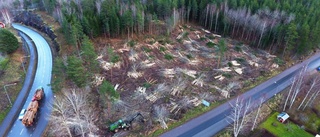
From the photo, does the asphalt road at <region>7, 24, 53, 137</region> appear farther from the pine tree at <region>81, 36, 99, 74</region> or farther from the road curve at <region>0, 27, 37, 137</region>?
the pine tree at <region>81, 36, 99, 74</region>

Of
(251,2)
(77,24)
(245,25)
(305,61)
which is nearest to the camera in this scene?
(77,24)

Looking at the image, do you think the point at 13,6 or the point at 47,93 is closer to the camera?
the point at 47,93

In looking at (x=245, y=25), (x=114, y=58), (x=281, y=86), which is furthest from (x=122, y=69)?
(x=245, y=25)

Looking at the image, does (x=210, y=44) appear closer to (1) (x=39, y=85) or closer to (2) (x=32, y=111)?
(1) (x=39, y=85)

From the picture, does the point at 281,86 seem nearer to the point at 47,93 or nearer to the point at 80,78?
the point at 80,78

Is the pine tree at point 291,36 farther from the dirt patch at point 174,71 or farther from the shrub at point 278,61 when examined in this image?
the dirt patch at point 174,71

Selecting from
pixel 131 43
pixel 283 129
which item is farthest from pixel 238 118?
pixel 131 43

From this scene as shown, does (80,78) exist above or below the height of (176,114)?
above
